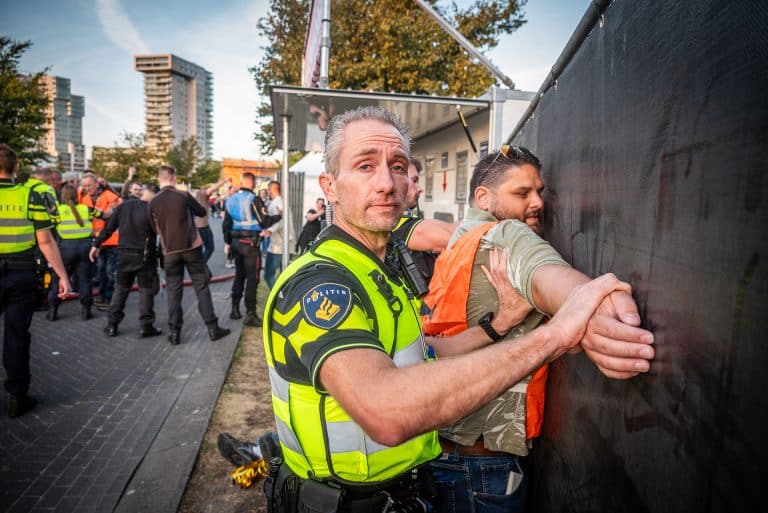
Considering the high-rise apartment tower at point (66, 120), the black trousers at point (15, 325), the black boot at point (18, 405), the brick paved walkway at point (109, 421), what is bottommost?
the brick paved walkway at point (109, 421)

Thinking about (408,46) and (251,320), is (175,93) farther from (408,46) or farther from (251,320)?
(251,320)

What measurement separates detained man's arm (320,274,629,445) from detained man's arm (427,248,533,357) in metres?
0.50

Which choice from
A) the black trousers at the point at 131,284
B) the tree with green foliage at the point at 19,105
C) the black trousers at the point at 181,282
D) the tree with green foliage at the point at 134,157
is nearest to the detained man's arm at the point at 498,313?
the black trousers at the point at 181,282

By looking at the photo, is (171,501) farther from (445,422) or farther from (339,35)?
(339,35)

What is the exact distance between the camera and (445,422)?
1029mm

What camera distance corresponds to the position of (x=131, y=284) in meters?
6.25

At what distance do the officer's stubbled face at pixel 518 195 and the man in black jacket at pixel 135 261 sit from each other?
18.9 ft

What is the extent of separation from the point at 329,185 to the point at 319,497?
1.10 m

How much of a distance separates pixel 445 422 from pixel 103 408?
444cm

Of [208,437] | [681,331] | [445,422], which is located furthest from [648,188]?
[208,437]

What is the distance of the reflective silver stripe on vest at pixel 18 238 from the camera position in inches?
159

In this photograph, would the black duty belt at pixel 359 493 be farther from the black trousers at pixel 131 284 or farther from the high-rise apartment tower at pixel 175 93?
the high-rise apartment tower at pixel 175 93

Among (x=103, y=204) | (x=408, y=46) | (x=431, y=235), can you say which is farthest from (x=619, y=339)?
(x=408, y=46)

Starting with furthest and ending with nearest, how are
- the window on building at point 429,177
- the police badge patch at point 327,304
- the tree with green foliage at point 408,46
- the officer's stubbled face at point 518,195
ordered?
the tree with green foliage at point 408,46
the window on building at point 429,177
the officer's stubbled face at point 518,195
the police badge patch at point 327,304
